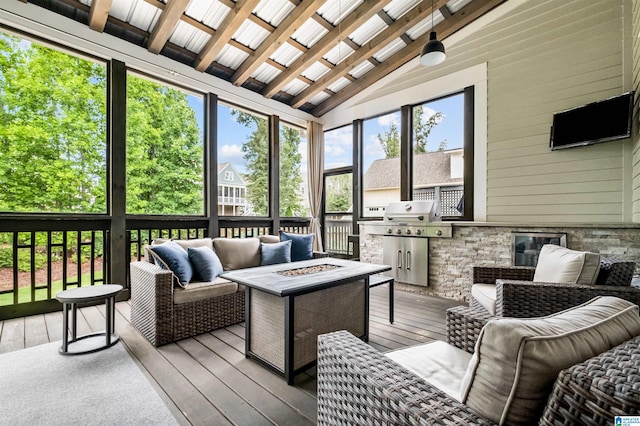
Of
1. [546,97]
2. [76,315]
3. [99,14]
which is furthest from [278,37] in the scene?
[76,315]

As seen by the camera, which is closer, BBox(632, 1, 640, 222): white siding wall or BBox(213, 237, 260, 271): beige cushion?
BBox(632, 1, 640, 222): white siding wall

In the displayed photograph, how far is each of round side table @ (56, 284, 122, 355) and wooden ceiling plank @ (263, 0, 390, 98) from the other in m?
3.98

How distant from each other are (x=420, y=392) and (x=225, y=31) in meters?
4.32

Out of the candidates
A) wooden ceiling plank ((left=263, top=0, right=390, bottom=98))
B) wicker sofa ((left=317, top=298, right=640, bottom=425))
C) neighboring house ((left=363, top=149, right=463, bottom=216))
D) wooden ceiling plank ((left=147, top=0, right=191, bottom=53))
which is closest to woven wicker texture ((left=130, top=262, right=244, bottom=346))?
wicker sofa ((left=317, top=298, right=640, bottom=425))

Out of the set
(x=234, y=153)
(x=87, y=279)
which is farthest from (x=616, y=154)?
(x=87, y=279)

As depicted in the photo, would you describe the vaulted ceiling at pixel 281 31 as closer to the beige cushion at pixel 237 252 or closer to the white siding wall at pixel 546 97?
the white siding wall at pixel 546 97

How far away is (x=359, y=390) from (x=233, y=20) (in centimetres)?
411

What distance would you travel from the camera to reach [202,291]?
2738 mm

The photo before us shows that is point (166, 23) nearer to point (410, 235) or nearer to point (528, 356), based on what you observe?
point (410, 235)

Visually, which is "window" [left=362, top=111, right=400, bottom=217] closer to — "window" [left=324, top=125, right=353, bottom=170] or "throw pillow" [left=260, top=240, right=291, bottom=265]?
"window" [left=324, top=125, right=353, bottom=170]

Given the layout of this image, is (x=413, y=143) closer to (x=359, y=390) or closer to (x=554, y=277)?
(x=554, y=277)

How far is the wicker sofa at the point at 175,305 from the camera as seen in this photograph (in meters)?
2.47

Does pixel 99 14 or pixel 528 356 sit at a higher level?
pixel 99 14

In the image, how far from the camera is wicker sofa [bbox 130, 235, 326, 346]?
247 centimetres
